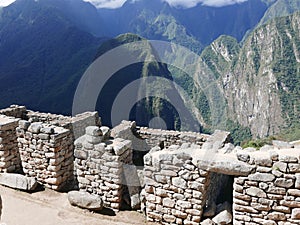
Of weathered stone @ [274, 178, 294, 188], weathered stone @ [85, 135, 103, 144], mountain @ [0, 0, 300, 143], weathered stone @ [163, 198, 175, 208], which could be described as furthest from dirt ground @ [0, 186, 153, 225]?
mountain @ [0, 0, 300, 143]

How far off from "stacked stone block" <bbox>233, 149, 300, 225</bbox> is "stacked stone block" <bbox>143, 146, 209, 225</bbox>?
2.55 ft

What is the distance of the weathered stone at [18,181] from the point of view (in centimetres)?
885

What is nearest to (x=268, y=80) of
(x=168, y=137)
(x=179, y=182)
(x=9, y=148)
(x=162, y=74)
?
(x=162, y=74)

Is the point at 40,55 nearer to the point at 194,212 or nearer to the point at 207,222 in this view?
the point at 194,212

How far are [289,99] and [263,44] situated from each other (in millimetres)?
27629

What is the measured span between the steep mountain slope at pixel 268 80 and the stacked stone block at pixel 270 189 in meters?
110

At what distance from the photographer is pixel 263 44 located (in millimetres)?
133750

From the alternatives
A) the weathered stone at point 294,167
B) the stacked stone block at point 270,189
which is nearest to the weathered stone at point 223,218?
the stacked stone block at point 270,189

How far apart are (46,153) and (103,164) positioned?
1.80 meters

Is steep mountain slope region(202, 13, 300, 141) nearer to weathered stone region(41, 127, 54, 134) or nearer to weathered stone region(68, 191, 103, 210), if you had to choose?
weathered stone region(41, 127, 54, 134)

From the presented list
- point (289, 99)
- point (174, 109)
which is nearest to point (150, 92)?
point (174, 109)

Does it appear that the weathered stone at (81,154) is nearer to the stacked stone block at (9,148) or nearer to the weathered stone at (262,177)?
the stacked stone block at (9,148)

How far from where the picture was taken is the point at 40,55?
124 m

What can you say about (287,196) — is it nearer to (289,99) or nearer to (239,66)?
(289,99)
